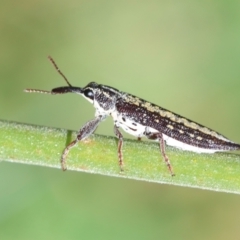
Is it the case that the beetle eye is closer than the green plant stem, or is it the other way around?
the green plant stem

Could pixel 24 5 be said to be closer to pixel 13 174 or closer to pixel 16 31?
pixel 16 31

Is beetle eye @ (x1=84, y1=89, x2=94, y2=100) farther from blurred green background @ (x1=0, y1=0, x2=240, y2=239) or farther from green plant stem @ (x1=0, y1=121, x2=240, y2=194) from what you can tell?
blurred green background @ (x1=0, y1=0, x2=240, y2=239)

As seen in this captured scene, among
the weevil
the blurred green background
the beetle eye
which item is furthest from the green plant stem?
the blurred green background

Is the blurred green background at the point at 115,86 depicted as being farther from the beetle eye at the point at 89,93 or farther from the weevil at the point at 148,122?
the weevil at the point at 148,122

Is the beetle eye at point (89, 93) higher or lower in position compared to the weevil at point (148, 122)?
higher

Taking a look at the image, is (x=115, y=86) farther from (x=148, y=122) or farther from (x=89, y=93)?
(x=148, y=122)

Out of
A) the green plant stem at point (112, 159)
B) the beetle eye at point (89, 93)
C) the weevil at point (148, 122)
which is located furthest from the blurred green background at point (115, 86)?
the green plant stem at point (112, 159)
